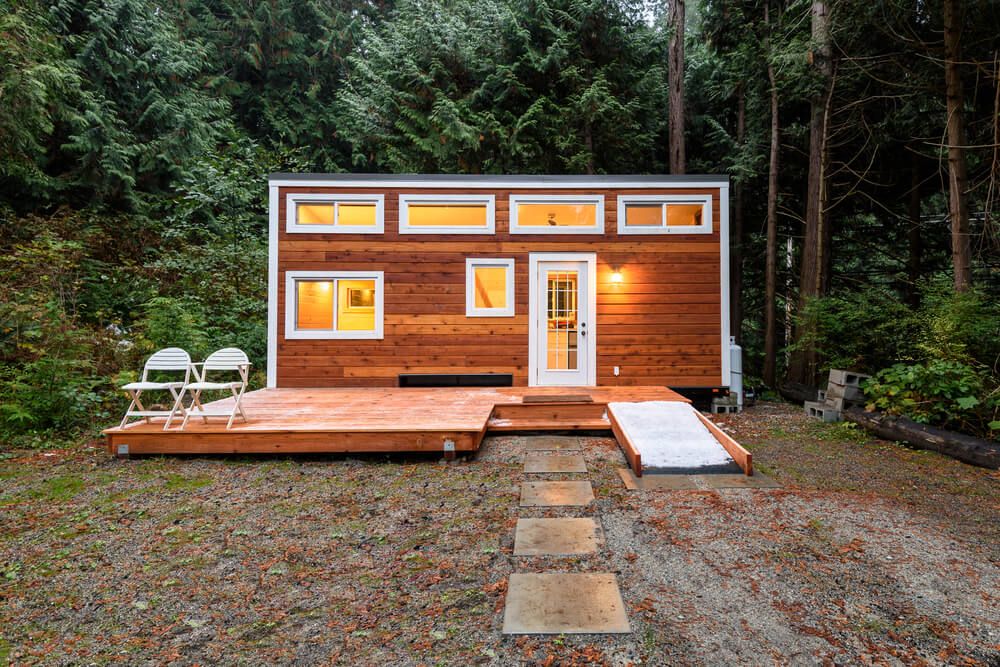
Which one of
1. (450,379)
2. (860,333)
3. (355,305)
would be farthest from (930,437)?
(355,305)

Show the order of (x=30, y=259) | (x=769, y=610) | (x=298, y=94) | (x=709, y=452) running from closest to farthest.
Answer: (x=769, y=610), (x=709, y=452), (x=30, y=259), (x=298, y=94)

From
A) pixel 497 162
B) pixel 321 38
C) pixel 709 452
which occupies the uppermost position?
pixel 321 38

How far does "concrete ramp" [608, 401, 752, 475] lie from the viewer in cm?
382

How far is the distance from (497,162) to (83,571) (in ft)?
35.6

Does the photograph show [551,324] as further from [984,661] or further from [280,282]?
[984,661]

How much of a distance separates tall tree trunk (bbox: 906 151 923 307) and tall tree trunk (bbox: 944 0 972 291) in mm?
3282

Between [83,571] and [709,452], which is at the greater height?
[709,452]

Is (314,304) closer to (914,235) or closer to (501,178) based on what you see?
(501,178)

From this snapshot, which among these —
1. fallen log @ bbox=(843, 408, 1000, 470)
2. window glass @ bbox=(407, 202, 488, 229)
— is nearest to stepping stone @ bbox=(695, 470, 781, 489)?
fallen log @ bbox=(843, 408, 1000, 470)

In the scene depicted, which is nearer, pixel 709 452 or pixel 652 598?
pixel 652 598

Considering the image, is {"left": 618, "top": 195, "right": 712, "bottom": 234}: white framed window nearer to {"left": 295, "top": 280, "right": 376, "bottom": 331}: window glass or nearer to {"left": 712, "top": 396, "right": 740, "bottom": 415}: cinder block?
{"left": 712, "top": 396, "right": 740, "bottom": 415}: cinder block

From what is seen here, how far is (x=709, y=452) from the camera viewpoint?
4.01 m

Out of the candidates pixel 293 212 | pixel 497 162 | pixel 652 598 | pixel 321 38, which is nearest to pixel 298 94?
pixel 321 38

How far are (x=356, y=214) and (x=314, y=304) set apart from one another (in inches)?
60.6
